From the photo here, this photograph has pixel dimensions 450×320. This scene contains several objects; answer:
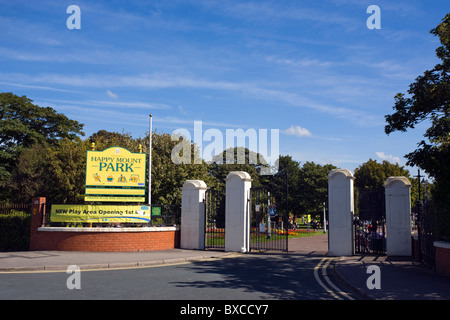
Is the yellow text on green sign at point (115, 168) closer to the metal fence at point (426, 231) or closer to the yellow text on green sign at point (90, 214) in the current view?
the yellow text on green sign at point (90, 214)

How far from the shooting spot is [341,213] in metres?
16.0

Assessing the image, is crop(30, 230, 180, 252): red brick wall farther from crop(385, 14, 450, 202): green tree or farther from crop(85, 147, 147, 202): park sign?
crop(385, 14, 450, 202): green tree

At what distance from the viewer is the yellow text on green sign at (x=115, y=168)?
17.6 metres

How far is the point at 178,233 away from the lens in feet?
61.1

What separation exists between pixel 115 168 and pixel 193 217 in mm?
4187

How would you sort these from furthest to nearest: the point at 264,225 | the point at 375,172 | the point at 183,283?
1. the point at 375,172
2. the point at 264,225
3. the point at 183,283

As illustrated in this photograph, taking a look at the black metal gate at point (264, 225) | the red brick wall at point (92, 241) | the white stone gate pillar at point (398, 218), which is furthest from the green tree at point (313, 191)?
the red brick wall at point (92, 241)

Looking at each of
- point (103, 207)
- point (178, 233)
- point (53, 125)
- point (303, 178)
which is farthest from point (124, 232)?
point (303, 178)

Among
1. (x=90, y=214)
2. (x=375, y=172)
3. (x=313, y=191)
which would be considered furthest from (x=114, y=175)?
(x=375, y=172)

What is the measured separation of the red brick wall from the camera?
16.6 m

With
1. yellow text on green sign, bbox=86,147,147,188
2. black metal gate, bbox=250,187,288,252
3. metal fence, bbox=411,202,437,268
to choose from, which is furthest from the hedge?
metal fence, bbox=411,202,437,268

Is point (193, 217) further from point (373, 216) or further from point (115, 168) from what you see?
point (373, 216)
